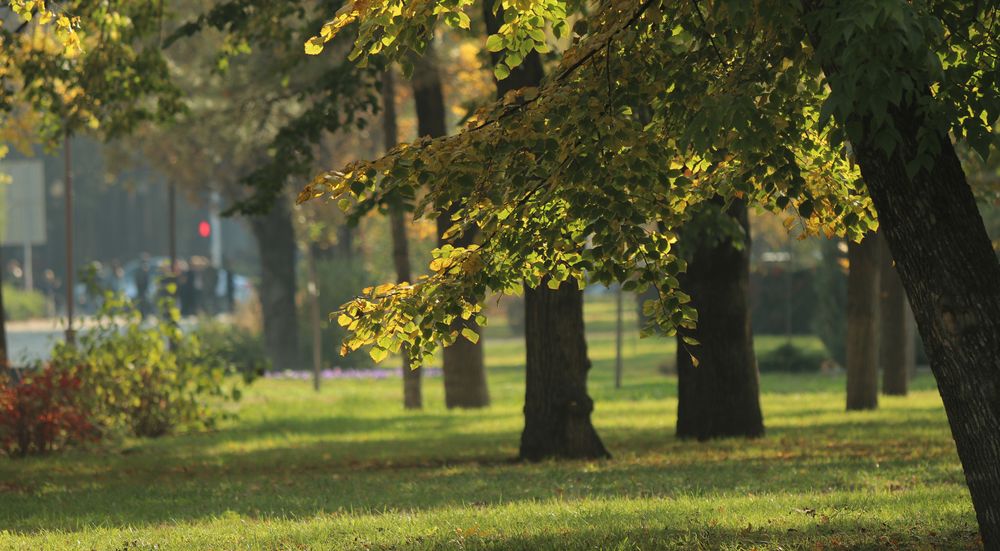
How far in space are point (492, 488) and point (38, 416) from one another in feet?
20.6

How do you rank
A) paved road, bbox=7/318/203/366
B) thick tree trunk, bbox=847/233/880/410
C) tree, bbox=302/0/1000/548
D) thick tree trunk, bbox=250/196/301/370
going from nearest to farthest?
tree, bbox=302/0/1000/548
thick tree trunk, bbox=847/233/880/410
thick tree trunk, bbox=250/196/301/370
paved road, bbox=7/318/203/366

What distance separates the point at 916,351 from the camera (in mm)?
32750

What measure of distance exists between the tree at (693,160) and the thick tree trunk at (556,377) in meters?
5.09

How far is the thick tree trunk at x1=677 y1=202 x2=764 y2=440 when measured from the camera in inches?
627

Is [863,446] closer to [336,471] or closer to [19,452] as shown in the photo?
[336,471]

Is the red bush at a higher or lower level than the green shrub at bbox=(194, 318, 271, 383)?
lower

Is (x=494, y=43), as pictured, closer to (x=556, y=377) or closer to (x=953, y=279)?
(x=953, y=279)

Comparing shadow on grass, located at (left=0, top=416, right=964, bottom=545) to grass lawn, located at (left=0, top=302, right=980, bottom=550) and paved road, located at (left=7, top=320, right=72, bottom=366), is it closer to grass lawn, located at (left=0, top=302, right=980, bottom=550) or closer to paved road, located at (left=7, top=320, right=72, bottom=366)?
grass lawn, located at (left=0, top=302, right=980, bottom=550)

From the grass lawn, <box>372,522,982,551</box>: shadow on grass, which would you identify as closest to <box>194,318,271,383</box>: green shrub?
the grass lawn

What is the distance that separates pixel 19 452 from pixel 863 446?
8.72 meters

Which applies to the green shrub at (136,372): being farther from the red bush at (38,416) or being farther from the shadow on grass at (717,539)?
the shadow on grass at (717,539)

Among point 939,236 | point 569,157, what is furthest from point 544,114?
point 939,236

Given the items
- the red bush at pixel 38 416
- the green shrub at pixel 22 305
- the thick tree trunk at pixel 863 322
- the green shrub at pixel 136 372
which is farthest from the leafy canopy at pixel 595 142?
the green shrub at pixel 22 305

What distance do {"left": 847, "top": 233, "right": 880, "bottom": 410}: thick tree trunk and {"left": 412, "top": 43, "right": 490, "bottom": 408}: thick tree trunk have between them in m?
5.08
